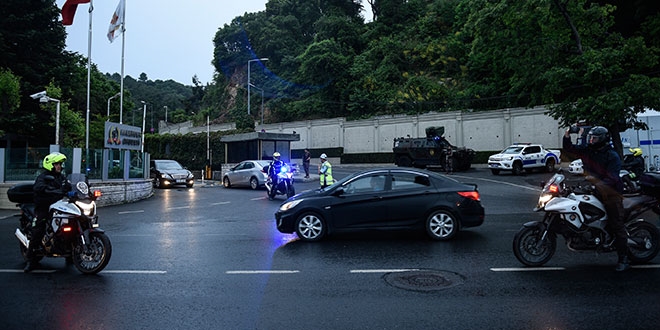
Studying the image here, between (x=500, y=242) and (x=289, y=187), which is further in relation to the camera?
(x=289, y=187)

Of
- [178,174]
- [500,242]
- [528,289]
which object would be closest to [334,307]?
[528,289]

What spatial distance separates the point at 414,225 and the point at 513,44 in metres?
17.0

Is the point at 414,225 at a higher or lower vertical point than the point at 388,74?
lower

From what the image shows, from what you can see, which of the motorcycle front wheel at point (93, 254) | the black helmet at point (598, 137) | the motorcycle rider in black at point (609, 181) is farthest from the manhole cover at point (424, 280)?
the motorcycle front wheel at point (93, 254)

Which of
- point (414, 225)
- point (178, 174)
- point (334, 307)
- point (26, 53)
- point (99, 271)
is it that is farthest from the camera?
point (26, 53)

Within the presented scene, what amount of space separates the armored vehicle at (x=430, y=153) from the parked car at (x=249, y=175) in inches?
445

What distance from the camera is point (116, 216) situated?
13.7 m

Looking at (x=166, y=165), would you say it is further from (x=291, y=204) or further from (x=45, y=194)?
(x=45, y=194)

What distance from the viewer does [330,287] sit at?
5.51m

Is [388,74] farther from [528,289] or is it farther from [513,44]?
[528,289]

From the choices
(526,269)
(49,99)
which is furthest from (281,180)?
(49,99)

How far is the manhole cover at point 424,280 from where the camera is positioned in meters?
5.45

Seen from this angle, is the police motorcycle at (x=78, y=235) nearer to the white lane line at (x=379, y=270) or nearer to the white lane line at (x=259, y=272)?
the white lane line at (x=259, y=272)

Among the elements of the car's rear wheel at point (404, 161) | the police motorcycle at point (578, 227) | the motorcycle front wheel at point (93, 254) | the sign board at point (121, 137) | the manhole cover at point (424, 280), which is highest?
the sign board at point (121, 137)
